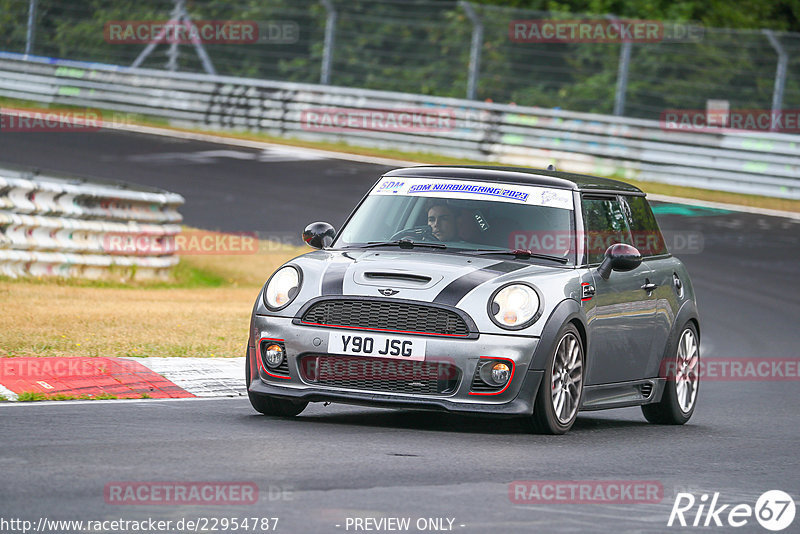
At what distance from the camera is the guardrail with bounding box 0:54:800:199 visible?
2528 centimetres

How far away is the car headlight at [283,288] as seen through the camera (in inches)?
338

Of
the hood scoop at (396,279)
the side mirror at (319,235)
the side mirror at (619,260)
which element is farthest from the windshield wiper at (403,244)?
the side mirror at (619,260)

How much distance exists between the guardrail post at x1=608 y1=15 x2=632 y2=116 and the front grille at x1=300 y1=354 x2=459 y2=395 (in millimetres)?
19191

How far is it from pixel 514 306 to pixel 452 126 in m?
19.7

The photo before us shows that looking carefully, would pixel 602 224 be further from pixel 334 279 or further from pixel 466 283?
pixel 334 279

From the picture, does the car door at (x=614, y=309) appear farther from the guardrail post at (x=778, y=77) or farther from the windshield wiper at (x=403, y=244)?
the guardrail post at (x=778, y=77)

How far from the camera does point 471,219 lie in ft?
30.5

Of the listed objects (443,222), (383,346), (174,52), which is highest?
(174,52)

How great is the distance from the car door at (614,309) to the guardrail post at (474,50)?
18.2m

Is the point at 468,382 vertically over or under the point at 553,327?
under

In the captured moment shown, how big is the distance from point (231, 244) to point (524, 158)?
870cm

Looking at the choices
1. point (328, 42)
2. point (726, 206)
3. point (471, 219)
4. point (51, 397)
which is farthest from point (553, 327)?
point (328, 42)

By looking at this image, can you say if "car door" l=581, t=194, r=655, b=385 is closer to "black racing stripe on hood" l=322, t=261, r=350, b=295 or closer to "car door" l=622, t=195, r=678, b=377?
"car door" l=622, t=195, r=678, b=377

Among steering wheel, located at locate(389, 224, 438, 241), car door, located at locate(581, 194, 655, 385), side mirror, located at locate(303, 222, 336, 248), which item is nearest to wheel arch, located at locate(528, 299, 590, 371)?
car door, located at locate(581, 194, 655, 385)
